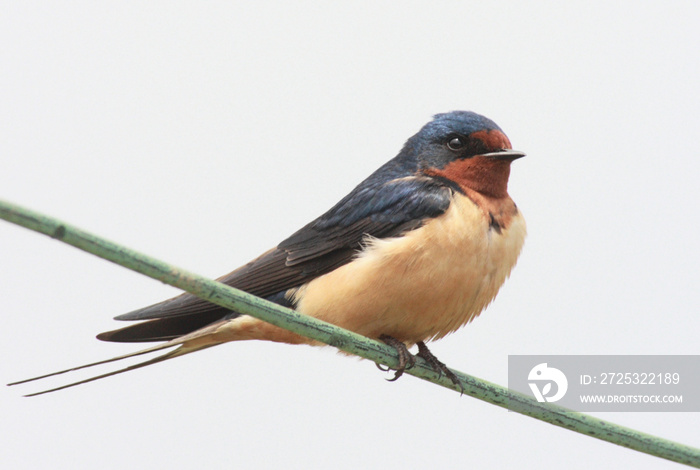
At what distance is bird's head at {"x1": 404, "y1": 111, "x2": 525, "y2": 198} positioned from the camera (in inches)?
153

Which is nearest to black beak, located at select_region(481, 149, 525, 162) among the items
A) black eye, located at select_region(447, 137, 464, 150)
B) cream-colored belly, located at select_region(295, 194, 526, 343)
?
black eye, located at select_region(447, 137, 464, 150)

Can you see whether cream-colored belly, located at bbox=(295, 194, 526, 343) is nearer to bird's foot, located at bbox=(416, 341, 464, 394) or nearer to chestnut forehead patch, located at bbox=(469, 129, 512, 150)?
bird's foot, located at bbox=(416, 341, 464, 394)

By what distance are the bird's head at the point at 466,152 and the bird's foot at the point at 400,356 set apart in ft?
2.27

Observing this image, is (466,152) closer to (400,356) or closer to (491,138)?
(491,138)

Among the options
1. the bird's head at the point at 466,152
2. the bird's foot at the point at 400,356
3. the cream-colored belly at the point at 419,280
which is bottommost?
the bird's foot at the point at 400,356

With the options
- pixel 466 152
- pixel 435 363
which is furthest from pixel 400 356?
pixel 466 152

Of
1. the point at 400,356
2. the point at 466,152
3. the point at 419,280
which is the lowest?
the point at 400,356

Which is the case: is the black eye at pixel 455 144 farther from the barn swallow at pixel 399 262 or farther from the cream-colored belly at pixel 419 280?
the cream-colored belly at pixel 419 280

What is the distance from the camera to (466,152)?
3.98 m

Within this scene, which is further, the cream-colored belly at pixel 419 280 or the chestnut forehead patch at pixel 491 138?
the chestnut forehead patch at pixel 491 138

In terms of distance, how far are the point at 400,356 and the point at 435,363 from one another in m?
0.27

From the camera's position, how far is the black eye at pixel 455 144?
13.2 ft

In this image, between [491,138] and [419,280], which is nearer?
[419,280]

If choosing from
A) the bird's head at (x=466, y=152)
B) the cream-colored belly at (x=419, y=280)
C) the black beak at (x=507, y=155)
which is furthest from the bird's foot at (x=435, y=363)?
the black beak at (x=507, y=155)
